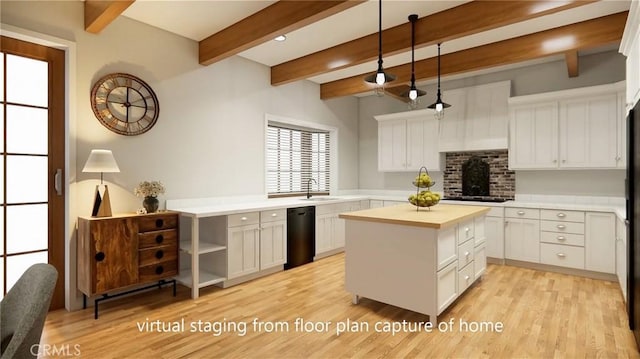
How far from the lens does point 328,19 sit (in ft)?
11.5

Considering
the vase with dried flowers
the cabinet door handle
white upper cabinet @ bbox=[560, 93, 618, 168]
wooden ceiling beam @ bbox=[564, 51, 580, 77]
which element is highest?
wooden ceiling beam @ bbox=[564, 51, 580, 77]

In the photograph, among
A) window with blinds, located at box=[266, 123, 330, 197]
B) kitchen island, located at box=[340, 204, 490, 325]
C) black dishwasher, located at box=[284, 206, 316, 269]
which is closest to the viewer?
kitchen island, located at box=[340, 204, 490, 325]

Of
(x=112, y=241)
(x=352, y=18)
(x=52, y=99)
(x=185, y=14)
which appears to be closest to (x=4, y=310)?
(x=112, y=241)

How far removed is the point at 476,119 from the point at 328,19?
117 inches

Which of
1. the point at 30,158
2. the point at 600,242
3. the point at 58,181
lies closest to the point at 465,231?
the point at 600,242

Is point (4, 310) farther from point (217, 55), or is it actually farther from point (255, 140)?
point (255, 140)

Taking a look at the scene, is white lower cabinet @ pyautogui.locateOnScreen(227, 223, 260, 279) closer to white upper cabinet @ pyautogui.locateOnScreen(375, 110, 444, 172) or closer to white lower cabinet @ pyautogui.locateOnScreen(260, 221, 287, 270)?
white lower cabinet @ pyautogui.locateOnScreen(260, 221, 287, 270)

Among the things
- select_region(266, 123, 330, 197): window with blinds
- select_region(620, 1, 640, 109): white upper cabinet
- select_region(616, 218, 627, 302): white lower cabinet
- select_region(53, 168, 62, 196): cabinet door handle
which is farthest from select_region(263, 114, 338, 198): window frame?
select_region(616, 218, 627, 302): white lower cabinet

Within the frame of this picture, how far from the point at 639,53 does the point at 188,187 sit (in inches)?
161

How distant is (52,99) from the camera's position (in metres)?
3.06

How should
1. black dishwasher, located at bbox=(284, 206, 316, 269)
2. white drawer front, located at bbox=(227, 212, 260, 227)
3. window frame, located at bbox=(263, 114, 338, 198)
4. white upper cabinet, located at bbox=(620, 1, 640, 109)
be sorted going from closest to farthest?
white upper cabinet, located at bbox=(620, 1, 640, 109)
white drawer front, located at bbox=(227, 212, 260, 227)
black dishwasher, located at bbox=(284, 206, 316, 269)
window frame, located at bbox=(263, 114, 338, 198)

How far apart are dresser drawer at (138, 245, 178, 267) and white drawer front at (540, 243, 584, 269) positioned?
4.38 m

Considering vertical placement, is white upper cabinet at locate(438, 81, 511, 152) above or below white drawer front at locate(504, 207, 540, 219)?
above

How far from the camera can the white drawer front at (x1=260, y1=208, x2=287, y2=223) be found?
407 centimetres
